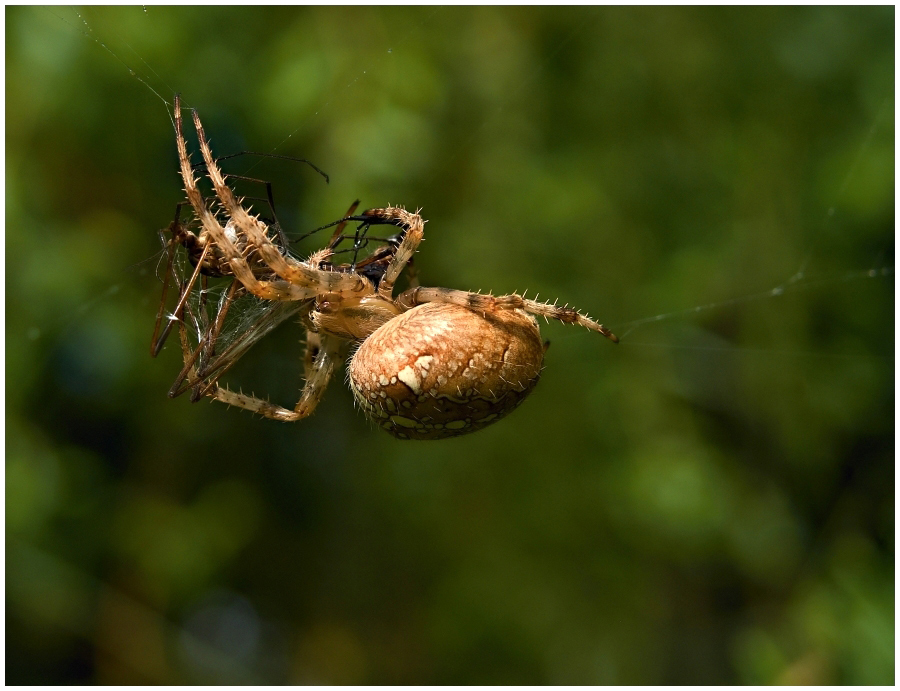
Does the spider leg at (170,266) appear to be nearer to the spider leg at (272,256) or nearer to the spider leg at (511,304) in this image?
the spider leg at (272,256)

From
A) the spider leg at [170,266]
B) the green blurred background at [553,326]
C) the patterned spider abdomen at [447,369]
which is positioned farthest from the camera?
the green blurred background at [553,326]

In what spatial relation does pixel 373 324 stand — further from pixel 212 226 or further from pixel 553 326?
pixel 553 326

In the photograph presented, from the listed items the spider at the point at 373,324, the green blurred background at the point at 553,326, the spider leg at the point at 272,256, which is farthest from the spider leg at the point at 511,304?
the green blurred background at the point at 553,326

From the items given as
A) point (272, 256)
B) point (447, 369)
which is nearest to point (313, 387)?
point (272, 256)

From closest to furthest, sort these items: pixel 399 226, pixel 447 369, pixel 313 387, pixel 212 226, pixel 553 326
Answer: pixel 447 369 → pixel 212 226 → pixel 399 226 → pixel 313 387 → pixel 553 326

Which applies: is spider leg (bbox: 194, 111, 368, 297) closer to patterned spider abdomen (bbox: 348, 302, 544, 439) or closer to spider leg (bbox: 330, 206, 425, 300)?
spider leg (bbox: 330, 206, 425, 300)

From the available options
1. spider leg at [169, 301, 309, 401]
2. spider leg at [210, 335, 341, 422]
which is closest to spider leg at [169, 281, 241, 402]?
spider leg at [169, 301, 309, 401]
